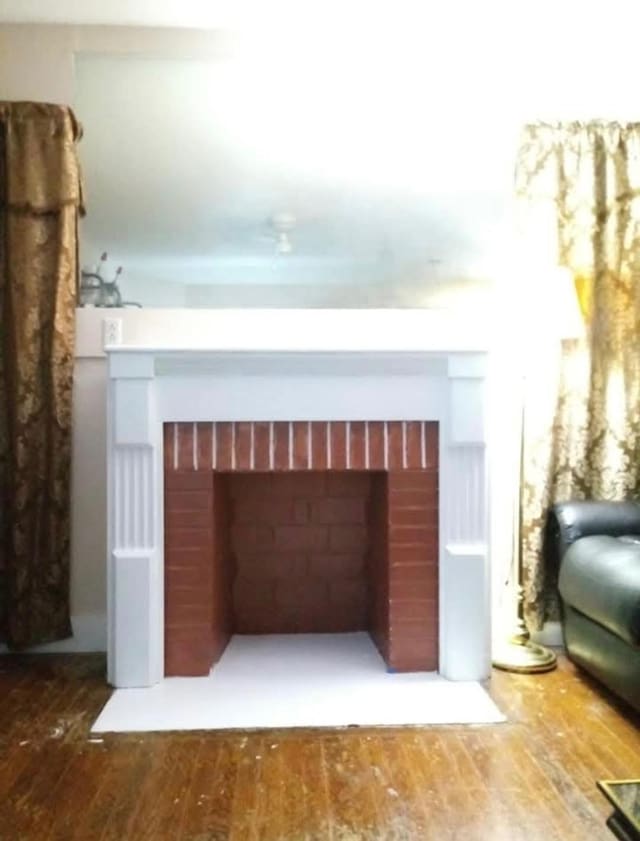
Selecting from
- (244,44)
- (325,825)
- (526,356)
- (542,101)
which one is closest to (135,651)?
(325,825)

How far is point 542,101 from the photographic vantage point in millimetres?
3346

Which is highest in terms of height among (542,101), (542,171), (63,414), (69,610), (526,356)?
(542,101)

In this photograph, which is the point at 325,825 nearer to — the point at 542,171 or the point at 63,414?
the point at 63,414

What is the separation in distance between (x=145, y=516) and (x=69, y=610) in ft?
2.20

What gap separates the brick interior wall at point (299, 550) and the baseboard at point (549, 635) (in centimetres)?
71

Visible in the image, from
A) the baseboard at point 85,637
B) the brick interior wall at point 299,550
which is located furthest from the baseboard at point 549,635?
the baseboard at point 85,637

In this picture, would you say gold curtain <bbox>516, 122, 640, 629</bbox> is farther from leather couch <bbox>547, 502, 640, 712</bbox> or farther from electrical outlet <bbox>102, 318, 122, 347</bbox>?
electrical outlet <bbox>102, 318, 122, 347</bbox>

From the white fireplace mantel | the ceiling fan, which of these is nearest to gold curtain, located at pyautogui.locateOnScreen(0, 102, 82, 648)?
the white fireplace mantel

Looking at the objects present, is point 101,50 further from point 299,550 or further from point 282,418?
point 299,550

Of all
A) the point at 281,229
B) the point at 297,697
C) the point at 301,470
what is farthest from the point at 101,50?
the point at 297,697

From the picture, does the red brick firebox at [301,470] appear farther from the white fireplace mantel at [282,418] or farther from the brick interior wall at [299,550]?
the brick interior wall at [299,550]

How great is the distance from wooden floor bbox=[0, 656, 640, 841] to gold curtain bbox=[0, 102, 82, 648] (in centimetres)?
59

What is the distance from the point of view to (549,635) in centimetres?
324

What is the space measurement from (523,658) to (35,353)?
2.15 metres
